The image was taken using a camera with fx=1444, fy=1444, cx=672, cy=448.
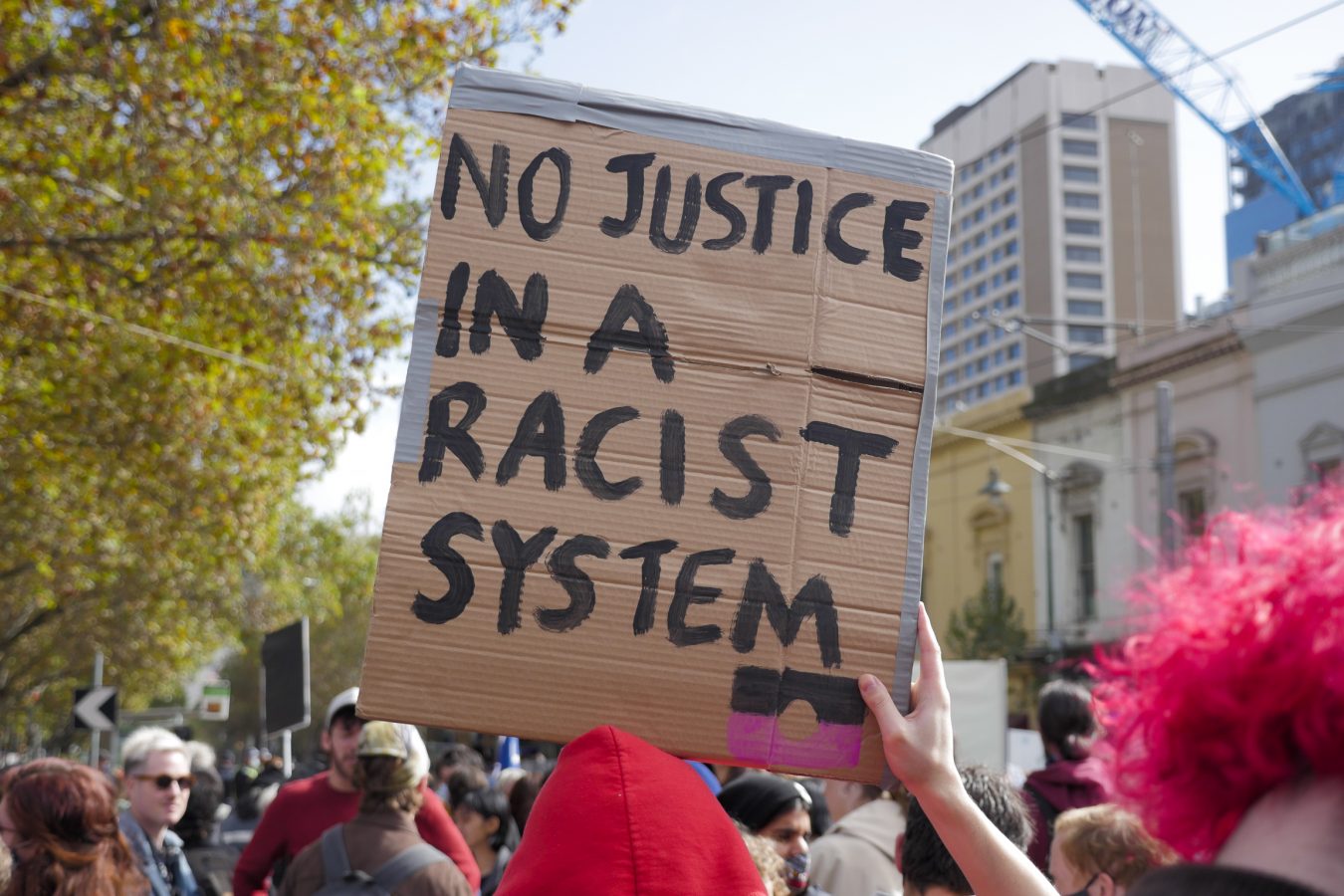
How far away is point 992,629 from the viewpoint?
3462 centimetres

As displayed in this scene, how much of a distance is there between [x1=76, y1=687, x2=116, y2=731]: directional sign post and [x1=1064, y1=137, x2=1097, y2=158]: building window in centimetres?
7961

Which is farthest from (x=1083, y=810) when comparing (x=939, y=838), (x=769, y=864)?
(x=769, y=864)

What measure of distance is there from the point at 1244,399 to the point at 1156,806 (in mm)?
28006

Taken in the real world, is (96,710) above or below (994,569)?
below

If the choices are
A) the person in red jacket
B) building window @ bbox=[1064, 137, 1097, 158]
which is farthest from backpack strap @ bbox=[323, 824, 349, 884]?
building window @ bbox=[1064, 137, 1097, 158]

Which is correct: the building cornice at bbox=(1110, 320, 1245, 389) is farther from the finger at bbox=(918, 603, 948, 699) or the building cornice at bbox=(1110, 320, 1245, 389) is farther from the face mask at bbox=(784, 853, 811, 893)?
the finger at bbox=(918, 603, 948, 699)

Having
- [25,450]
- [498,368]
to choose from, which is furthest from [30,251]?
[498,368]

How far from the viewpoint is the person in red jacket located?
17.5ft

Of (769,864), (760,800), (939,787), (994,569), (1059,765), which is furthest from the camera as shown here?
(994,569)

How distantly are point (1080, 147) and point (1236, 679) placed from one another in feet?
303

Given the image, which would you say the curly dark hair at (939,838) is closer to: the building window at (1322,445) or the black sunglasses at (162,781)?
the black sunglasses at (162,781)

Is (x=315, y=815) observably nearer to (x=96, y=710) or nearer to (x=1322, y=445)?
(x=96, y=710)

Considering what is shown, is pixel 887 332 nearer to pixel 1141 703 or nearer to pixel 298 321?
pixel 1141 703

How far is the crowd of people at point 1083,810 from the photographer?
3.65 ft
